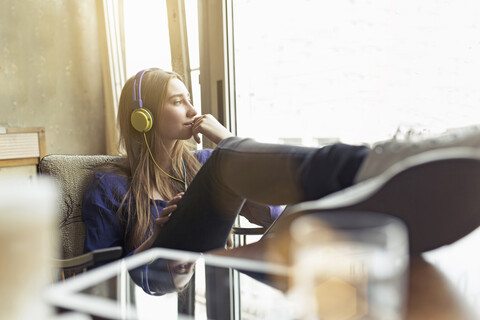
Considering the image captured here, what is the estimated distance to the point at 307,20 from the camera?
37.6 inches

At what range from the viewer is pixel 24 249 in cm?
20

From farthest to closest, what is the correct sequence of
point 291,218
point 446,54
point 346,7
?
point 346,7
point 446,54
point 291,218

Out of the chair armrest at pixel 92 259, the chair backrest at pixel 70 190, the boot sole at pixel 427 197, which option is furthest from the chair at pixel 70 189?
the boot sole at pixel 427 197

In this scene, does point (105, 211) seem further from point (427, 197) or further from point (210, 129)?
point (427, 197)

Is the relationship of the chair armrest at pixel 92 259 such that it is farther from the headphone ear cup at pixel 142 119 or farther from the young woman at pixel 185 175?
the headphone ear cup at pixel 142 119

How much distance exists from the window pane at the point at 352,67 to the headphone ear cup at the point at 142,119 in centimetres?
21

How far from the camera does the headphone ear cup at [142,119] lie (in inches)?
27.5

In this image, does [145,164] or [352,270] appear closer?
[352,270]

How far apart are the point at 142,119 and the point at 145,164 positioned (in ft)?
0.26

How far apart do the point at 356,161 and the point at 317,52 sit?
0.63 m

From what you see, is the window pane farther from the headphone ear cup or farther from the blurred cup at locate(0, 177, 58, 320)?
the blurred cup at locate(0, 177, 58, 320)

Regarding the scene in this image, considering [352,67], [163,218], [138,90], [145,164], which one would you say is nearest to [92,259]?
[163,218]

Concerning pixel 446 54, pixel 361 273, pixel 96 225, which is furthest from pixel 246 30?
pixel 361 273

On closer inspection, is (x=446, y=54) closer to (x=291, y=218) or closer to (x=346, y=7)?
(x=346, y=7)
